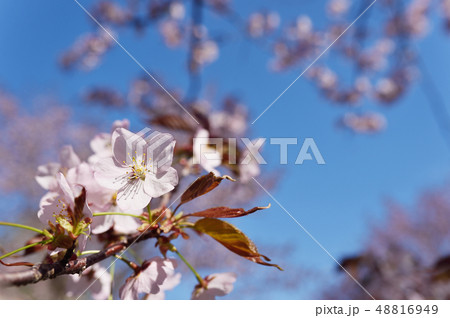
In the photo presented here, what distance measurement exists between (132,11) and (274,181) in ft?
8.67

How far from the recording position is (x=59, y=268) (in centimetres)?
36

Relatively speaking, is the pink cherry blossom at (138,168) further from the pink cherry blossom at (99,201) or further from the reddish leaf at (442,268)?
the reddish leaf at (442,268)

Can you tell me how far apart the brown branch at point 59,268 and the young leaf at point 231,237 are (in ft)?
0.23

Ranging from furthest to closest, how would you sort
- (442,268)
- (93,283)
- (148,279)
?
(442,268) → (93,283) → (148,279)

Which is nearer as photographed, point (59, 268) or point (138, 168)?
point (59, 268)

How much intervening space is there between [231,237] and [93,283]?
312 millimetres

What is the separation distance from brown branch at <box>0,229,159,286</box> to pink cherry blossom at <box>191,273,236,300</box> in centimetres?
15

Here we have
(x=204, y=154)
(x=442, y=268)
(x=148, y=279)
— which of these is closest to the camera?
(x=148, y=279)

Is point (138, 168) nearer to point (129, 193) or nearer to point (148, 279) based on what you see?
point (129, 193)

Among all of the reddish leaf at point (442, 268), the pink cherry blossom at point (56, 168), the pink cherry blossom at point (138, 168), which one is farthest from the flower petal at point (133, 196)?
the reddish leaf at point (442, 268)

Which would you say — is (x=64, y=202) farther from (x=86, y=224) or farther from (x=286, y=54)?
(x=286, y=54)

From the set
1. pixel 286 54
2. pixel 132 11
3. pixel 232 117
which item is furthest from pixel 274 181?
pixel 132 11

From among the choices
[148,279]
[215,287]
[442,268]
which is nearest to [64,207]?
[148,279]

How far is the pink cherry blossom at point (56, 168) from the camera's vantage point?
546mm
